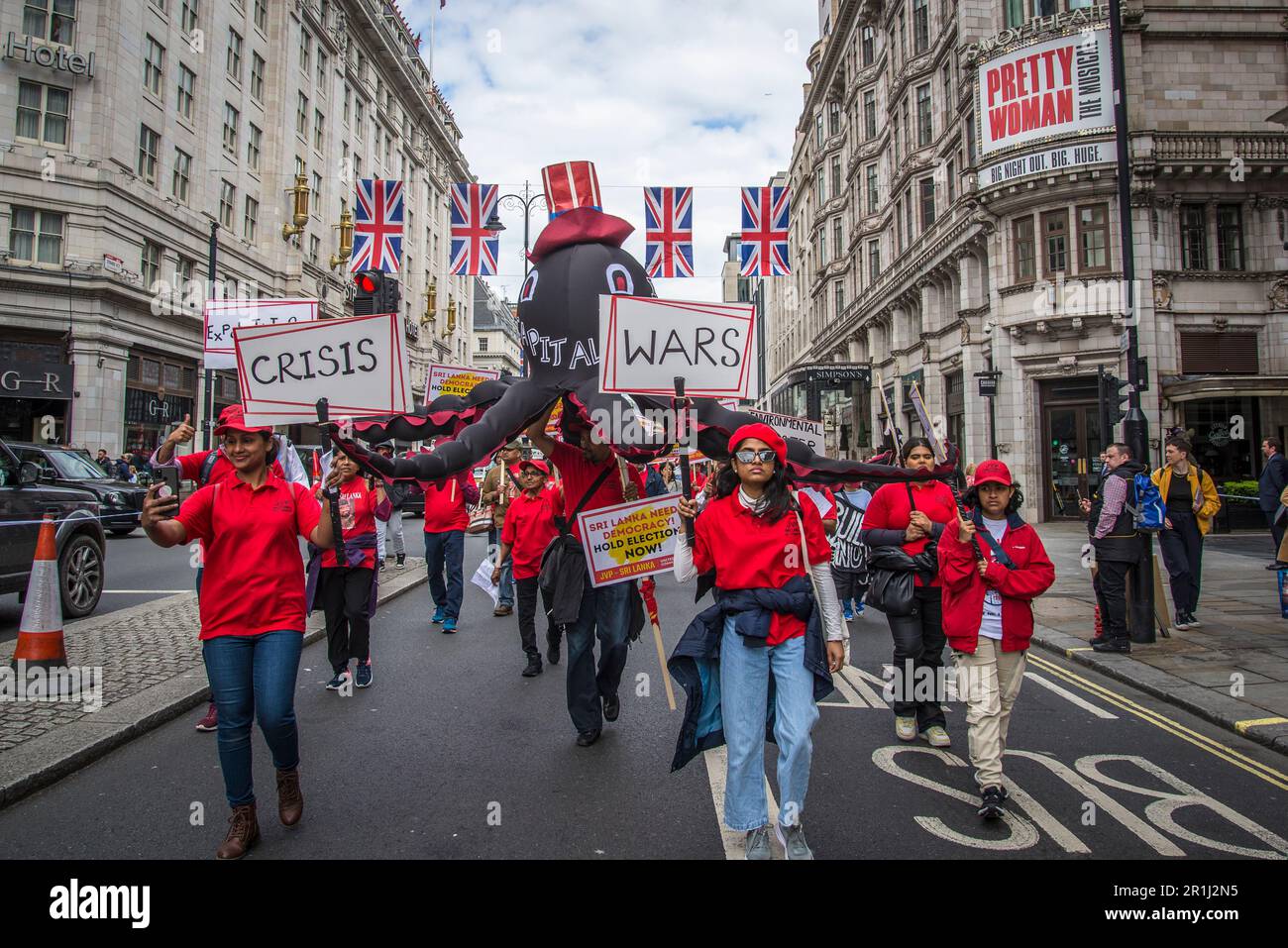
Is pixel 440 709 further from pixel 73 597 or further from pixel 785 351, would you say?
pixel 785 351

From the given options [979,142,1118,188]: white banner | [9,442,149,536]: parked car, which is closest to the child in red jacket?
[9,442,149,536]: parked car

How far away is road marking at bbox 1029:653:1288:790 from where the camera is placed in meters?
4.50

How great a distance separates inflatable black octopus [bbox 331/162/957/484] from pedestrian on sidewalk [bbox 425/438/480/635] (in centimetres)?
348

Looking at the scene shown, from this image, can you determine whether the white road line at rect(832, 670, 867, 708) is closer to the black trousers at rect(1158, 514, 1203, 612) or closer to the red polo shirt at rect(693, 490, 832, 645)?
the red polo shirt at rect(693, 490, 832, 645)

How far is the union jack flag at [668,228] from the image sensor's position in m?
9.66

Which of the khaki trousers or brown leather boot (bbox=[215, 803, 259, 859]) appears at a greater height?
the khaki trousers

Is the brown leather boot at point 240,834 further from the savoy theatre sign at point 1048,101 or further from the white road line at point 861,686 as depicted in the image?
the savoy theatre sign at point 1048,101

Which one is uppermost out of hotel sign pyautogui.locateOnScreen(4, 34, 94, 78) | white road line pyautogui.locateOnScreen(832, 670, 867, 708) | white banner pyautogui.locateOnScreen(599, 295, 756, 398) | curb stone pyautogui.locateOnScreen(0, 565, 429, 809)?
hotel sign pyautogui.locateOnScreen(4, 34, 94, 78)

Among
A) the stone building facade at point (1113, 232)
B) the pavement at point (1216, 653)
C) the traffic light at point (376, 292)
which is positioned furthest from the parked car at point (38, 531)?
the stone building facade at point (1113, 232)

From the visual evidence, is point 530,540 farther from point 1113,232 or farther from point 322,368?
point 1113,232

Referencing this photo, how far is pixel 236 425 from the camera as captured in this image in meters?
3.62

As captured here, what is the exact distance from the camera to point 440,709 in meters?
5.59

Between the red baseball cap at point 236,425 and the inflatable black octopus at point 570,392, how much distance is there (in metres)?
0.43
